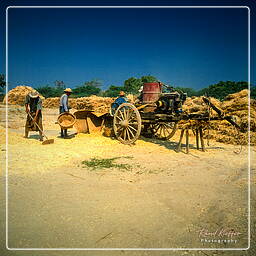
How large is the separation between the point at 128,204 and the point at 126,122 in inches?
186

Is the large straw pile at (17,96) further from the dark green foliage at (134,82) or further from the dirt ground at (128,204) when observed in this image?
the dirt ground at (128,204)

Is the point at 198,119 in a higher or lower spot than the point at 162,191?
higher

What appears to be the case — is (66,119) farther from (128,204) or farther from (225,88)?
(225,88)

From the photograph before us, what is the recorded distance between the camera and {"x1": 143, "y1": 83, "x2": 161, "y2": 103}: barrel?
819 centimetres

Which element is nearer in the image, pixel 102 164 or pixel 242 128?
pixel 102 164

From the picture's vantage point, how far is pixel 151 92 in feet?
27.1

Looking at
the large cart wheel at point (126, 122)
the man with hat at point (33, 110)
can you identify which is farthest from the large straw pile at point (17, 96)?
the large cart wheel at point (126, 122)

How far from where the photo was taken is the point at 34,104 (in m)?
8.31

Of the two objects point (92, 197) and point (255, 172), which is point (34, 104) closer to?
point (92, 197)

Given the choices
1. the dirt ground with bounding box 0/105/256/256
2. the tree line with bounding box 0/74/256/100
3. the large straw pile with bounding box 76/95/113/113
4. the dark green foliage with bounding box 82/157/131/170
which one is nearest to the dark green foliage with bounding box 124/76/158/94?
the tree line with bounding box 0/74/256/100

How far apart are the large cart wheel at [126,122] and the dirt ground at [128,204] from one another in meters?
1.96

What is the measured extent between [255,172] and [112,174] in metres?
2.85

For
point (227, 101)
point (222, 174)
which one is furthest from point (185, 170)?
point (227, 101)

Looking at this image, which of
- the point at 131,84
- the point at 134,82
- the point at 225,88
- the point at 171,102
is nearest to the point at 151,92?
the point at 171,102
